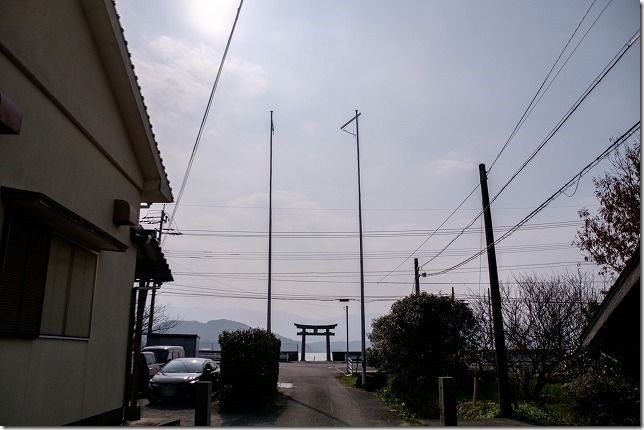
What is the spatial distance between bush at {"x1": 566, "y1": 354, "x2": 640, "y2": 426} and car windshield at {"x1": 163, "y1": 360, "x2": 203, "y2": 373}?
12.2m

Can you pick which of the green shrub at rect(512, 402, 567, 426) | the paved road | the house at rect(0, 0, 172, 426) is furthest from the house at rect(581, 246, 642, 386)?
the house at rect(0, 0, 172, 426)

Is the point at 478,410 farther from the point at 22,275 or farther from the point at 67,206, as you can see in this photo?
the point at 22,275

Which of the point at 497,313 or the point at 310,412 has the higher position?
the point at 497,313

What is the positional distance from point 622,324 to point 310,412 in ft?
30.2

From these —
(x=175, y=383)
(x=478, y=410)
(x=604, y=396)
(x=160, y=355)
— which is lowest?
(x=478, y=410)

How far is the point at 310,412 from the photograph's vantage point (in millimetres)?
16781

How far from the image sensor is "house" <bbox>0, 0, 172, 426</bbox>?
6.30 m

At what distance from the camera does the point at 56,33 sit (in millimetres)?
7438

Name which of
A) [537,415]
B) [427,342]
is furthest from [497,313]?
[427,342]

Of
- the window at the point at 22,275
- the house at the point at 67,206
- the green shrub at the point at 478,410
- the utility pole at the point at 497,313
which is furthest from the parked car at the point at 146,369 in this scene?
the window at the point at 22,275

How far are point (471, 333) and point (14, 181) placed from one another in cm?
1673

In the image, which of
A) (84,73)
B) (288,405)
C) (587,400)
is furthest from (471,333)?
(84,73)

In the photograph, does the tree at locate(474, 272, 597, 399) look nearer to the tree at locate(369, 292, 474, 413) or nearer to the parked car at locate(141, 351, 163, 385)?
the tree at locate(369, 292, 474, 413)

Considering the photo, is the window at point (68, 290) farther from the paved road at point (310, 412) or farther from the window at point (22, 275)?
the paved road at point (310, 412)
